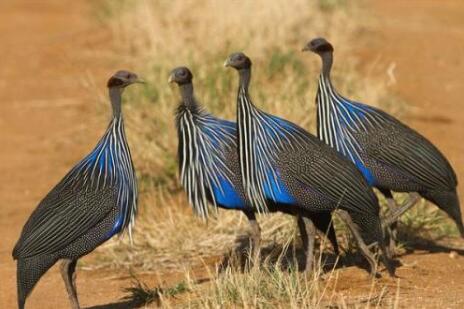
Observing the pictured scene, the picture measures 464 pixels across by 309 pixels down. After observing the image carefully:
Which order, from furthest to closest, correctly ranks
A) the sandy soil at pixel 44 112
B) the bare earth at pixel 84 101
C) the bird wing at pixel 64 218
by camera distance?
the sandy soil at pixel 44 112, the bare earth at pixel 84 101, the bird wing at pixel 64 218

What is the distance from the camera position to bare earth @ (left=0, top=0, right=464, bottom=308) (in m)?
6.53

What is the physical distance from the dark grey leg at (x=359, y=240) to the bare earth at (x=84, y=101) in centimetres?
10

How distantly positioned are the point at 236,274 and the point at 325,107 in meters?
1.23

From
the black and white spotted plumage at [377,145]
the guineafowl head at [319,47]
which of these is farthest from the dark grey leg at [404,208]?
the guineafowl head at [319,47]

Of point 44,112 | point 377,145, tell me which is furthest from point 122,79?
point 44,112

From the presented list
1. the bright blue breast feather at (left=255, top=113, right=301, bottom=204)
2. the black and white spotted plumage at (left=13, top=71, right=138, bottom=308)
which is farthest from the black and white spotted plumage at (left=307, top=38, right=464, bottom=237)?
the black and white spotted plumage at (left=13, top=71, right=138, bottom=308)

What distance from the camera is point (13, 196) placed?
9086mm

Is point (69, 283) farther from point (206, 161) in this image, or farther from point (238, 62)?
point (238, 62)

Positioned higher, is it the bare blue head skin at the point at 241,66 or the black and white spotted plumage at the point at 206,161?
the bare blue head skin at the point at 241,66

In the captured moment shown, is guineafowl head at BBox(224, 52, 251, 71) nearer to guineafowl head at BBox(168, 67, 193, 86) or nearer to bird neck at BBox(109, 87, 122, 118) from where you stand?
guineafowl head at BBox(168, 67, 193, 86)

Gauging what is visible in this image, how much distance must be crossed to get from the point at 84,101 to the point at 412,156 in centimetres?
583

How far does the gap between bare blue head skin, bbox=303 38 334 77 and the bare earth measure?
1087 millimetres

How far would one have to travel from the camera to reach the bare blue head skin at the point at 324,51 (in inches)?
251

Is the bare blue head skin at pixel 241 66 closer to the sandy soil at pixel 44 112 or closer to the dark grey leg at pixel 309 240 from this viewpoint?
the dark grey leg at pixel 309 240
